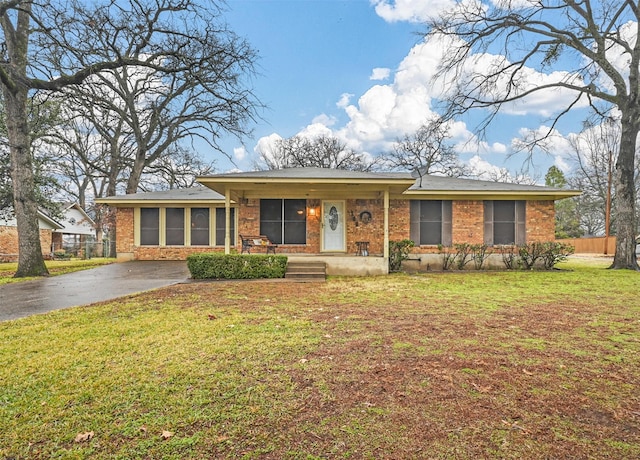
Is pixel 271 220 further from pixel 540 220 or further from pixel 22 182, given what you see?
pixel 540 220

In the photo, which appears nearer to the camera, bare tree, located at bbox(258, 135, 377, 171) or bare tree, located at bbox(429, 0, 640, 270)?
bare tree, located at bbox(429, 0, 640, 270)

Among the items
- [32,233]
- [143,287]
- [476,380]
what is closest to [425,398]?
[476,380]

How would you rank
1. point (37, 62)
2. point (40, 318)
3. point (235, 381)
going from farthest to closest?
point (37, 62) → point (40, 318) → point (235, 381)

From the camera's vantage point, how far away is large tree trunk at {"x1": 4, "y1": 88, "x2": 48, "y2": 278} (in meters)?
10.2

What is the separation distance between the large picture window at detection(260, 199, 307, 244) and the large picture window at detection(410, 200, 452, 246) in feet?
14.1

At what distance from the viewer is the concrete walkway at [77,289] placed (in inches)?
233

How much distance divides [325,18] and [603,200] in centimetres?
3506

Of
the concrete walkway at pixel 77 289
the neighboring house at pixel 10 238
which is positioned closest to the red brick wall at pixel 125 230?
the concrete walkway at pixel 77 289

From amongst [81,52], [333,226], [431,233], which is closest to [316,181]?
[333,226]

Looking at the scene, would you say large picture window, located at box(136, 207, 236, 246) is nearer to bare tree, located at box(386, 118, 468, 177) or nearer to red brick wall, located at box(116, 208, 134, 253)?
red brick wall, located at box(116, 208, 134, 253)

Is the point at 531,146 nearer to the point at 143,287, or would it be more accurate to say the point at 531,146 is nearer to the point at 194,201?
the point at 194,201

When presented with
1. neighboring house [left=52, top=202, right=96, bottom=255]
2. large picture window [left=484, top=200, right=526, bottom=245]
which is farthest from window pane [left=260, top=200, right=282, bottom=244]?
neighboring house [left=52, top=202, right=96, bottom=255]

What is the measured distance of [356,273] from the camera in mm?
10469

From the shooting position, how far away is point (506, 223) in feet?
42.0
